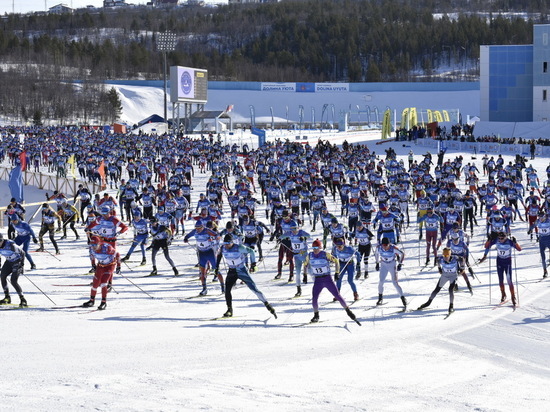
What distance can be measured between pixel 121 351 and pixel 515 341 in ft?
20.1

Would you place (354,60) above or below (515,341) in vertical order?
above

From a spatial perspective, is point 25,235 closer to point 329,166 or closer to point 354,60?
point 329,166

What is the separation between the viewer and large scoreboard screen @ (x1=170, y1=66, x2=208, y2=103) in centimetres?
7494

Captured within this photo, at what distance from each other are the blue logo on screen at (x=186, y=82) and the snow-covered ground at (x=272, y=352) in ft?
196

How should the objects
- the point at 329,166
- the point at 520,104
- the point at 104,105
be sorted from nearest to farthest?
the point at 329,166
the point at 520,104
the point at 104,105

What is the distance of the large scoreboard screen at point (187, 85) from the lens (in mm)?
74938

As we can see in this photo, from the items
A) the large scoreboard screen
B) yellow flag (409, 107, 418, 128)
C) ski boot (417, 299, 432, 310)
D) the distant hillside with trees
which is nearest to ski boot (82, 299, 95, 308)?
ski boot (417, 299, 432, 310)

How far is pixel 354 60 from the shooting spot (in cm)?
16038

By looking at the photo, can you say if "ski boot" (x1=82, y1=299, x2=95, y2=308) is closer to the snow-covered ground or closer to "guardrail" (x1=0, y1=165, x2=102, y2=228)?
the snow-covered ground

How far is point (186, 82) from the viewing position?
76.8m

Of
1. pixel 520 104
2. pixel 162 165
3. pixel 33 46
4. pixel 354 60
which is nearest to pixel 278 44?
pixel 354 60

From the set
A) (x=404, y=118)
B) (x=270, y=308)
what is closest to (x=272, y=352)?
(x=270, y=308)

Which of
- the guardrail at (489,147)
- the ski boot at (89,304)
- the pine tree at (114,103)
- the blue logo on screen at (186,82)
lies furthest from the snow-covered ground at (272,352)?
the pine tree at (114,103)

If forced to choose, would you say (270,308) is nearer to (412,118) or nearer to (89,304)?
(89,304)
